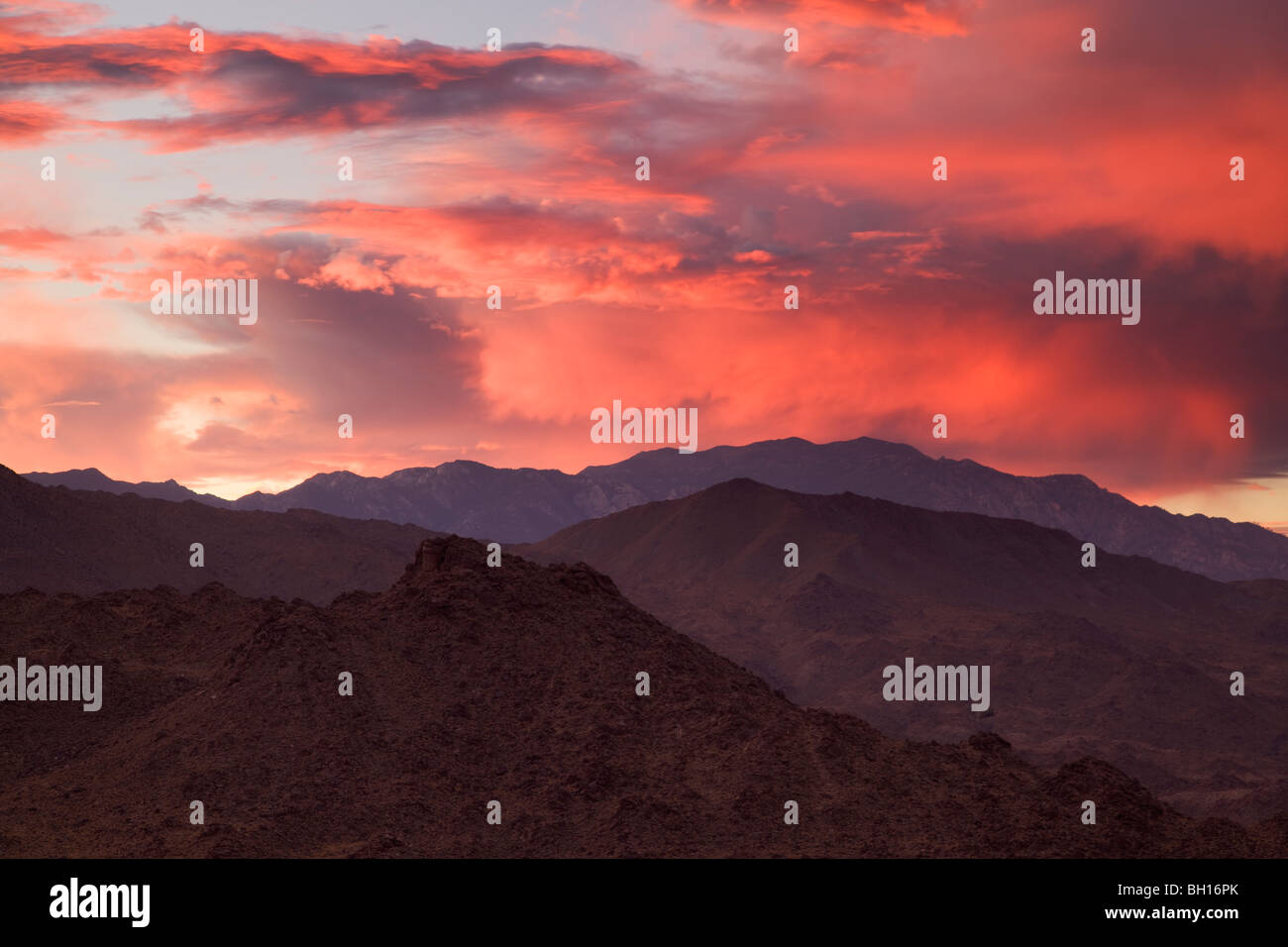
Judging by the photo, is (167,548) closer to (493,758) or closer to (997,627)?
(997,627)

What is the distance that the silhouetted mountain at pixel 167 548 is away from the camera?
116 metres

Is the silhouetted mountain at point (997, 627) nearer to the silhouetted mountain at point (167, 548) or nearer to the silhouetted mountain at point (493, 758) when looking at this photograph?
the silhouetted mountain at point (167, 548)

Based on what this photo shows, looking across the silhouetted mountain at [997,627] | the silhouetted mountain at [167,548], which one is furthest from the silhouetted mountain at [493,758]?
the silhouetted mountain at [167,548]

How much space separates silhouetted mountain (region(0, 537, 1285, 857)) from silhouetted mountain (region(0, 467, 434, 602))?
6192 centimetres

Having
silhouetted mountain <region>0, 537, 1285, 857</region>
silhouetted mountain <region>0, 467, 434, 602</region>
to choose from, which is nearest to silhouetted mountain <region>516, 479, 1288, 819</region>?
silhouetted mountain <region>0, 467, 434, 602</region>

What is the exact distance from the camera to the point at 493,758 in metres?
47.3

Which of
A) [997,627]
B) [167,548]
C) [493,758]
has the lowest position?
[493,758]

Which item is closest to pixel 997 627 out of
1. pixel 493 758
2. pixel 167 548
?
pixel 167 548

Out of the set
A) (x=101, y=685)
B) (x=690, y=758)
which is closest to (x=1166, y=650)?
(x=690, y=758)

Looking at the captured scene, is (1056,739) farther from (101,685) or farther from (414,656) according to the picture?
(101,685)

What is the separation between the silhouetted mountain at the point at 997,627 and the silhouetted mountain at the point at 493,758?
40.2m

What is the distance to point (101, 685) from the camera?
179 ft

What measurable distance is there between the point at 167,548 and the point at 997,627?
90.9m
